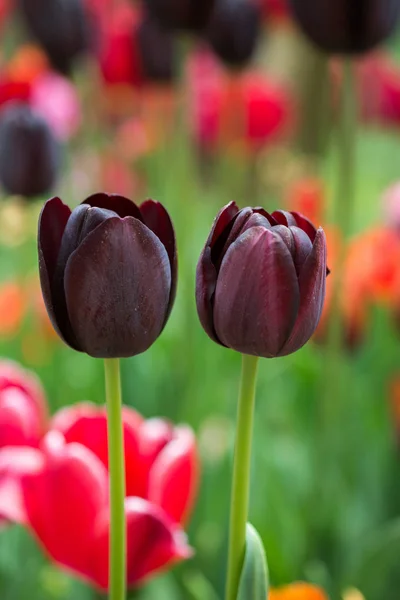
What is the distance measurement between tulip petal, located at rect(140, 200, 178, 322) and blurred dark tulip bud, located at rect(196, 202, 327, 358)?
0.05 feet

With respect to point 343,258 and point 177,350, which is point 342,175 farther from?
point 177,350

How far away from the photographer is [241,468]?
0.87 ft

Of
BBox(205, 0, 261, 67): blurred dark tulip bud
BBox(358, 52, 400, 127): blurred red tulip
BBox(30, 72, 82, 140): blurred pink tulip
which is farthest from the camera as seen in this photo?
BBox(358, 52, 400, 127): blurred red tulip

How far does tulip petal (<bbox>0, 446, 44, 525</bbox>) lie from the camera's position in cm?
33

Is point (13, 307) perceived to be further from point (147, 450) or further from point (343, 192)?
point (147, 450)

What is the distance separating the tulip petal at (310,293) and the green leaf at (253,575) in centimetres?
6

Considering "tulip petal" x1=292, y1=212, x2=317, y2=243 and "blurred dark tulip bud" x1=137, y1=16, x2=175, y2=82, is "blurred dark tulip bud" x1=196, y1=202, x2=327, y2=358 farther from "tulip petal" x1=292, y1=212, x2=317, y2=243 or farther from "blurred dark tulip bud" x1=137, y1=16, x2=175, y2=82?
"blurred dark tulip bud" x1=137, y1=16, x2=175, y2=82

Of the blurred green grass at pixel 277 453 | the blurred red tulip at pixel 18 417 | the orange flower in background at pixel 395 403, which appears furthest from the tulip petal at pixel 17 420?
the orange flower in background at pixel 395 403

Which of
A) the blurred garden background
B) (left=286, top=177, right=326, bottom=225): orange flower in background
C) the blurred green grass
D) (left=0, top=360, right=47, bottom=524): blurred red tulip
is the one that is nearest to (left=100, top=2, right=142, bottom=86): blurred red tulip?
the blurred garden background

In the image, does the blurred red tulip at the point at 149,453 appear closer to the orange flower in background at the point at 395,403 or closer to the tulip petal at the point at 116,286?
the tulip petal at the point at 116,286

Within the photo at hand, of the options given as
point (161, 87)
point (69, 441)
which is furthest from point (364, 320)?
point (69, 441)

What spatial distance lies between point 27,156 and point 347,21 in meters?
0.22

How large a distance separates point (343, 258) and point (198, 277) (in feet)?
1.18

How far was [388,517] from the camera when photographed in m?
0.65
